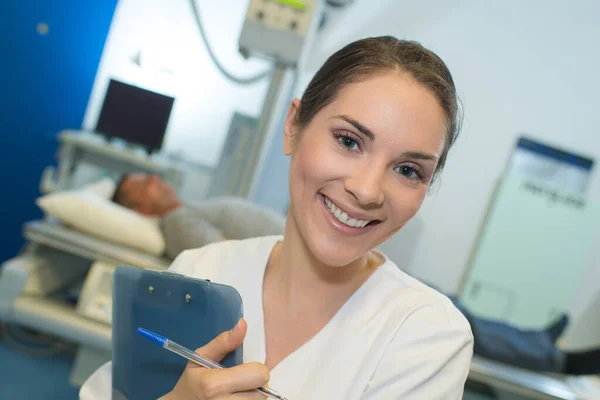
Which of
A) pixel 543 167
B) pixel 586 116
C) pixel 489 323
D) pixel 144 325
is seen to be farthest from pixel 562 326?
pixel 144 325

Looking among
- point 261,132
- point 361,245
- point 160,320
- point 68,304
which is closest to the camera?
point 160,320

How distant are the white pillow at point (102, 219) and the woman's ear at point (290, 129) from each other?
3.91ft

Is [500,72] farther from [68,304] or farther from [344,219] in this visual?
[344,219]

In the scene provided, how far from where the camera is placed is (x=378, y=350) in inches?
33.0

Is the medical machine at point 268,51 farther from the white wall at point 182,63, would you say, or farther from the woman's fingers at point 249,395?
the woman's fingers at point 249,395

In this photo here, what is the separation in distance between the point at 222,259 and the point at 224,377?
37 centimetres

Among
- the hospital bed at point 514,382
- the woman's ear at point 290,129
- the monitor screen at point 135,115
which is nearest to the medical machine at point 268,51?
the monitor screen at point 135,115

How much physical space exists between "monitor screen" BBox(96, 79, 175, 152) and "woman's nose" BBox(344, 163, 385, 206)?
2.91 feet

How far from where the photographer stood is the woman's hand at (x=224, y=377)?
64 centimetres

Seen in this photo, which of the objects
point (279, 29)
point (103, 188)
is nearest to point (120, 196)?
point (103, 188)

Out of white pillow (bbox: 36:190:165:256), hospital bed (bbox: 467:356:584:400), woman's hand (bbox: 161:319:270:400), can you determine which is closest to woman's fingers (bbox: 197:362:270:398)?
woman's hand (bbox: 161:319:270:400)

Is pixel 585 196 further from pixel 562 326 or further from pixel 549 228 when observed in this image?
pixel 562 326

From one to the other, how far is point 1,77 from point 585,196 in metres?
2.69

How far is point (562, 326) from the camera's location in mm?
2518
